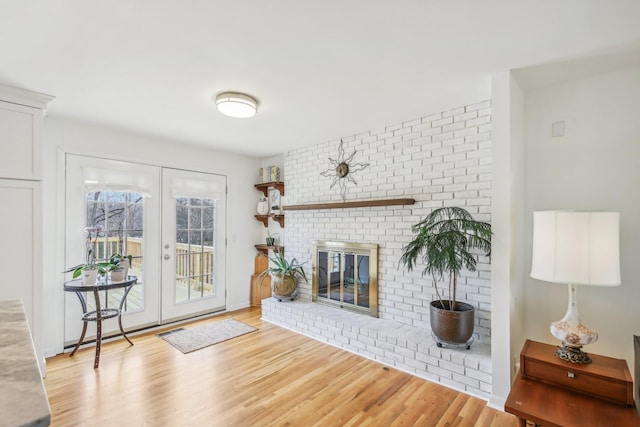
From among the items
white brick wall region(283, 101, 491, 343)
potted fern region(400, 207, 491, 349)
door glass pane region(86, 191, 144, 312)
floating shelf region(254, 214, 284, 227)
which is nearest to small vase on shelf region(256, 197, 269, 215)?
floating shelf region(254, 214, 284, 227)

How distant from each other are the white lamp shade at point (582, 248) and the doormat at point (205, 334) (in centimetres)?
305

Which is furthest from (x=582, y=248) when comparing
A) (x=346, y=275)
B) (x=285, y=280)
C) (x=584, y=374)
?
(x=285, y=280)

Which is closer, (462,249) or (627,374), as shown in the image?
(627,374)

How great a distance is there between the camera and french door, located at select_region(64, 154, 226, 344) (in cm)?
319

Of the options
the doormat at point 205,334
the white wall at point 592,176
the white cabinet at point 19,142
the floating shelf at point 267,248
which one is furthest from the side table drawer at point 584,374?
the white cabinet at point 19,142

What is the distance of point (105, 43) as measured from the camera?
1.77m

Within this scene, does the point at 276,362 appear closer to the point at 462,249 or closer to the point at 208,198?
the point at 462,249

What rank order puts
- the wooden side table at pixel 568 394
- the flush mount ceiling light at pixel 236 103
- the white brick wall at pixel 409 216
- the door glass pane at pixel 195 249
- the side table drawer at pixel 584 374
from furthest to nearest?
the door glass pane at pixel 195 249, the white brick wall at pixel 409 216, the flush mount ceiling light at pixel 236 103, the side table drawer at pixel 584 374, the wooden side table at pixel 568 394

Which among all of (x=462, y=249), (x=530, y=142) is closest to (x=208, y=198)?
(x=462, y=249)

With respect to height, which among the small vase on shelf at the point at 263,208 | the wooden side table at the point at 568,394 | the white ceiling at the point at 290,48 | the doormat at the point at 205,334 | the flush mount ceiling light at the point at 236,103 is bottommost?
the doormat at the point at 205,334

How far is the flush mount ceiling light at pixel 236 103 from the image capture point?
244 cm

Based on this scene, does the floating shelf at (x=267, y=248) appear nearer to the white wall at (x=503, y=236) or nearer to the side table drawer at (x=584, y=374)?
the white wall at (x=503, y=236)

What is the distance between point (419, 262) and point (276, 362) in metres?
1.64

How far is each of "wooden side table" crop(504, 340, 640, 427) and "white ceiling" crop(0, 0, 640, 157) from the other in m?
1.82
